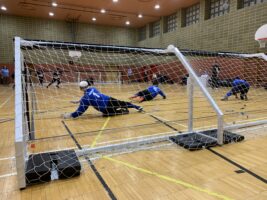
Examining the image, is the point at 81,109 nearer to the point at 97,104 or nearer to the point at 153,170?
the point at 97,104

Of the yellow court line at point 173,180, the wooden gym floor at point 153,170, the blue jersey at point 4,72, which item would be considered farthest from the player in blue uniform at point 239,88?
the blue jersey at point 4,72

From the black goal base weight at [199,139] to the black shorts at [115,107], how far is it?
2540 mm

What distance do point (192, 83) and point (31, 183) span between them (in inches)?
117

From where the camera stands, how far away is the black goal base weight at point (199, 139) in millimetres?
3337

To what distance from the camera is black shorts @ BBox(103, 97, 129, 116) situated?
5824 millimetres

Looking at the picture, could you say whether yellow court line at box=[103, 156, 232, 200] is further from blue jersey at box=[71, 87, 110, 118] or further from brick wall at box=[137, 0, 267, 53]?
brick wall at box=[137, 0, 267, 53]

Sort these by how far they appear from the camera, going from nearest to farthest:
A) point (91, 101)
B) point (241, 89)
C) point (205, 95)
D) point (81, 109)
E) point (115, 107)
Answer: point (205, 95) → point (81, 109) → point (91, 101) → point (115, 107) → point (241, 89)

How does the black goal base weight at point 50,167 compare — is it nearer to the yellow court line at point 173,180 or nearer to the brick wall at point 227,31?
the yellow court line at point 173,180

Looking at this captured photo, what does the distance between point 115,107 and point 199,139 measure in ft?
9.50

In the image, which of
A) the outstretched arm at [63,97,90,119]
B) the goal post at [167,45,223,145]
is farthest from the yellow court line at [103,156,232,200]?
the outstretched arm at [63,97,90,119]

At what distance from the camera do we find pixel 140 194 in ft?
7.16

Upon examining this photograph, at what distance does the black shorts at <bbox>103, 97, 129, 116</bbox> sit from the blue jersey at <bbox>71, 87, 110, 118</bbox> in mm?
123

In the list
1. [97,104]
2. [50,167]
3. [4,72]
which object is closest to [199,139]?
[50,167]

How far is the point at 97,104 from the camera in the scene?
5.51 metres
